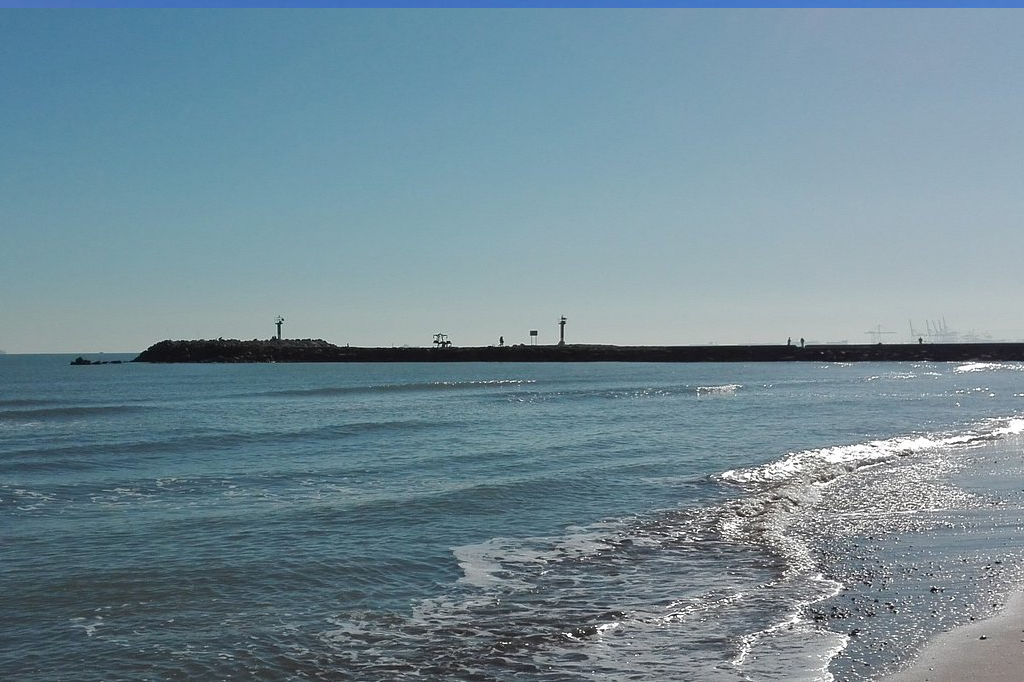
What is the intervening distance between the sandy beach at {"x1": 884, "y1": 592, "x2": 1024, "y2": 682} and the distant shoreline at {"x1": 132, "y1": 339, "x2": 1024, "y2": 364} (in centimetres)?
10515

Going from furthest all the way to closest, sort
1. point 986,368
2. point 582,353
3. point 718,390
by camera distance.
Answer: point 582,353
point 986,368
point 718,390

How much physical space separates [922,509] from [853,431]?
41.6 ft

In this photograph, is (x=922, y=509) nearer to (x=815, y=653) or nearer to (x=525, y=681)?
(x=815, y=653)

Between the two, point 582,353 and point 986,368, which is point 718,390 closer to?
point 986,368

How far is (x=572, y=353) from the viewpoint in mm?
116562

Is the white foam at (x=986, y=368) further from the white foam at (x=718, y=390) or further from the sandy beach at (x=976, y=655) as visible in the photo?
Result: the sandy beach at (x=976, y=655)

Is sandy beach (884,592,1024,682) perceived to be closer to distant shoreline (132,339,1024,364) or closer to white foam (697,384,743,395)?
white foam (697,384,743,395)

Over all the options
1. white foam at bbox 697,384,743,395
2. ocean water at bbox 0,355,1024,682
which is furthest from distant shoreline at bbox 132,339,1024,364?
ocean water at bbox 0,355,1024,682

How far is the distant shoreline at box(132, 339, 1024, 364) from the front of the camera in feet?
362

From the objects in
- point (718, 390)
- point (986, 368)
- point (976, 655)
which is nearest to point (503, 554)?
point (976, 655)

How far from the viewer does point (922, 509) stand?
45.7ft

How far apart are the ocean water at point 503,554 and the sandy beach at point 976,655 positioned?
0.66 feet

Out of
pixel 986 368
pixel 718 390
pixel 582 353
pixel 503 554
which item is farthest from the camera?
pixel 582 353

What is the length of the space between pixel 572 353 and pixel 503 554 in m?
105
